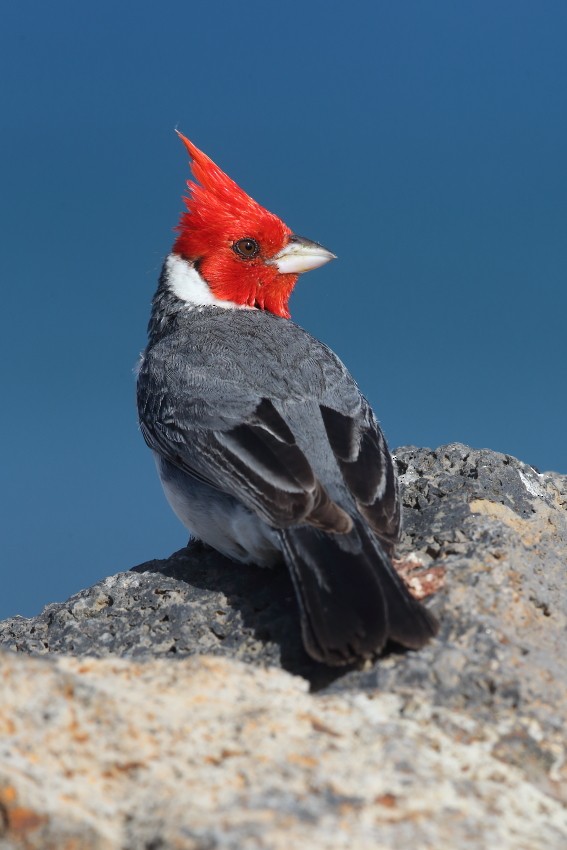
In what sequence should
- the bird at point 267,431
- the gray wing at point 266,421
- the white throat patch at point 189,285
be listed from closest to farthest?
the bird at point 267,431 → the gray wing at point 266,421 → the white throat patch at point 189,285

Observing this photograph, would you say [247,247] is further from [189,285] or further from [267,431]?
[267,431]

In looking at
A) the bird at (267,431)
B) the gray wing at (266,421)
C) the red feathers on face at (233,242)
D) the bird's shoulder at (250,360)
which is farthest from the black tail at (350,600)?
the red feathers on face at (233,242)

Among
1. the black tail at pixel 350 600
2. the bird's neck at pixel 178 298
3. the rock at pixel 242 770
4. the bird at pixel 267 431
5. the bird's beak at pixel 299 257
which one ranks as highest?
the bird's beak at pixel 299 257

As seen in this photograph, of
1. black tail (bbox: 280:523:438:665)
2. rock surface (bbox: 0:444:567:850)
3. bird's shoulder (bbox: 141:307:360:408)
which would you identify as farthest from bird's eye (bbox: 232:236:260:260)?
black tail (bbox: 280:523:438:665)

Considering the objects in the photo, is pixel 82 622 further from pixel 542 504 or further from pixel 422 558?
pixel 542 504

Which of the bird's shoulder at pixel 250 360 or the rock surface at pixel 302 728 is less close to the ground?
the bird's shoulder at pixel 250 360

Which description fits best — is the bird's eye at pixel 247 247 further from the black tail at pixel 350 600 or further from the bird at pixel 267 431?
the black tail at pixel 350 600

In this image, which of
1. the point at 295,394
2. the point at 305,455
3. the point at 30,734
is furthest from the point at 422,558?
the point at 30,734
